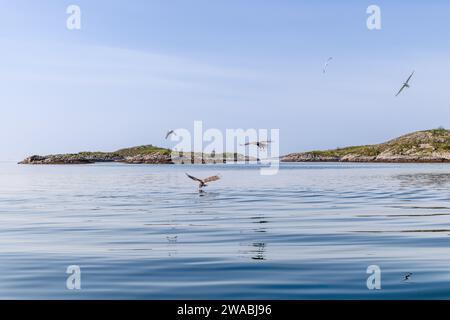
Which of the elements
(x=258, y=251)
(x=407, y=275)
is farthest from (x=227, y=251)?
(x=407, y=275)

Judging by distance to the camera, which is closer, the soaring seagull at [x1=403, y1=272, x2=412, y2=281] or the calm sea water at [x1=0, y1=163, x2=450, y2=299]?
the calm sea water at [x1=0, y1=163, x2=450, y2=299]

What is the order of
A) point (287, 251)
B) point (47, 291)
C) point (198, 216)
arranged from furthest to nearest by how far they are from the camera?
point (198, 216) < point (287, 251) < point (47, 291)

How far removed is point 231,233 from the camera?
88.7ft

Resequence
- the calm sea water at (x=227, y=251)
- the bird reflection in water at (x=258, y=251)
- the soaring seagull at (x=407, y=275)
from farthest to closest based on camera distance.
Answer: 1. the bird reflection in water at (x=258, y=251)
2. the soaring seagull at (x=407, y=275)
3. the calm sea water at (x=227, y=251)

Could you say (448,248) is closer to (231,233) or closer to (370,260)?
(370,260)

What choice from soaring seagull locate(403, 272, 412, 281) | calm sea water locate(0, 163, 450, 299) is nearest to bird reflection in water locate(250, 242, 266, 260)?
calm sea water locate(0, 163, 450, 299)

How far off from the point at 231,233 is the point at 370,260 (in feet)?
28.9

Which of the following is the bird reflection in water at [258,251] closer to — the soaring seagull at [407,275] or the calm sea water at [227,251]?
the calm sea water at [227,251]

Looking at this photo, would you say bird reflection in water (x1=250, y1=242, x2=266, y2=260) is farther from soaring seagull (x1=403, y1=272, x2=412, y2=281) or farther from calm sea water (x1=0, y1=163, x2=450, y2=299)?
soaring seagull (x1=403, y1=272, x2=412, y2=281)

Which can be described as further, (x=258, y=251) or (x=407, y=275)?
(x=258, y=251)

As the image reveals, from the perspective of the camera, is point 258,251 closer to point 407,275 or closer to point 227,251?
point 227,251

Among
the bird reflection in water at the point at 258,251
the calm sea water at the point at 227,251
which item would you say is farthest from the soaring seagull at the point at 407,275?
the bird reflection in water at the point at 258,251
